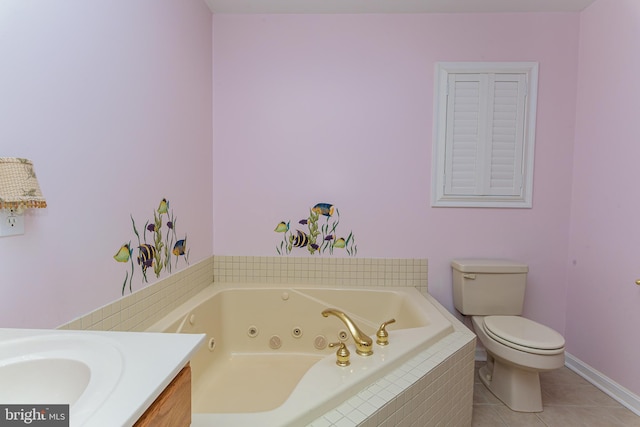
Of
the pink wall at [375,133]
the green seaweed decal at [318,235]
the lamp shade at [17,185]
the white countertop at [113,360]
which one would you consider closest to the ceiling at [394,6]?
the pink wall at [375,133]

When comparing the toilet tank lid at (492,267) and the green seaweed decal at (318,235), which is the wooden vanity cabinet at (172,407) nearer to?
the green seaweed decal at (318,235)

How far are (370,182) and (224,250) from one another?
1136 millimetres

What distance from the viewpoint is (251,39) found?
2277mm

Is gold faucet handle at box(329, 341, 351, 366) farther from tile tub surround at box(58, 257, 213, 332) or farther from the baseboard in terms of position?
the baseboard

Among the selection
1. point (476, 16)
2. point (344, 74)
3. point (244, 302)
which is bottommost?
point (244, 302)

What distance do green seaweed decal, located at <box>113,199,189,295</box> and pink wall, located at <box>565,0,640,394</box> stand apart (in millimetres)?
2514

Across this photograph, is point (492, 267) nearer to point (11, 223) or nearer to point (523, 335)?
point (523, 335)

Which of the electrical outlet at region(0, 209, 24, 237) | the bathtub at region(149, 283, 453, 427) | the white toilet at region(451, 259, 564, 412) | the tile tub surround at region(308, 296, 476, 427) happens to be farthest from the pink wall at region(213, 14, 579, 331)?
the electrical outlet at region(0, 209, 24, 237)

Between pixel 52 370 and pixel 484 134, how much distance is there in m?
2.44

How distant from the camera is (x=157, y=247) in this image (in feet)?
Result: 5.49

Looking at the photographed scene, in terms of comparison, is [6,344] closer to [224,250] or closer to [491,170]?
[224,250]

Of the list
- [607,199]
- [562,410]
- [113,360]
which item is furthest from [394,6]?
[562,410]

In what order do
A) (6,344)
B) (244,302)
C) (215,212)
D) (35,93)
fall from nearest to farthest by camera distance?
(6,344), (35,93), (244,302), (215,212)

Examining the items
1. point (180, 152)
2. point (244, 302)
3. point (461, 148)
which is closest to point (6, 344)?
point (180, 152)
